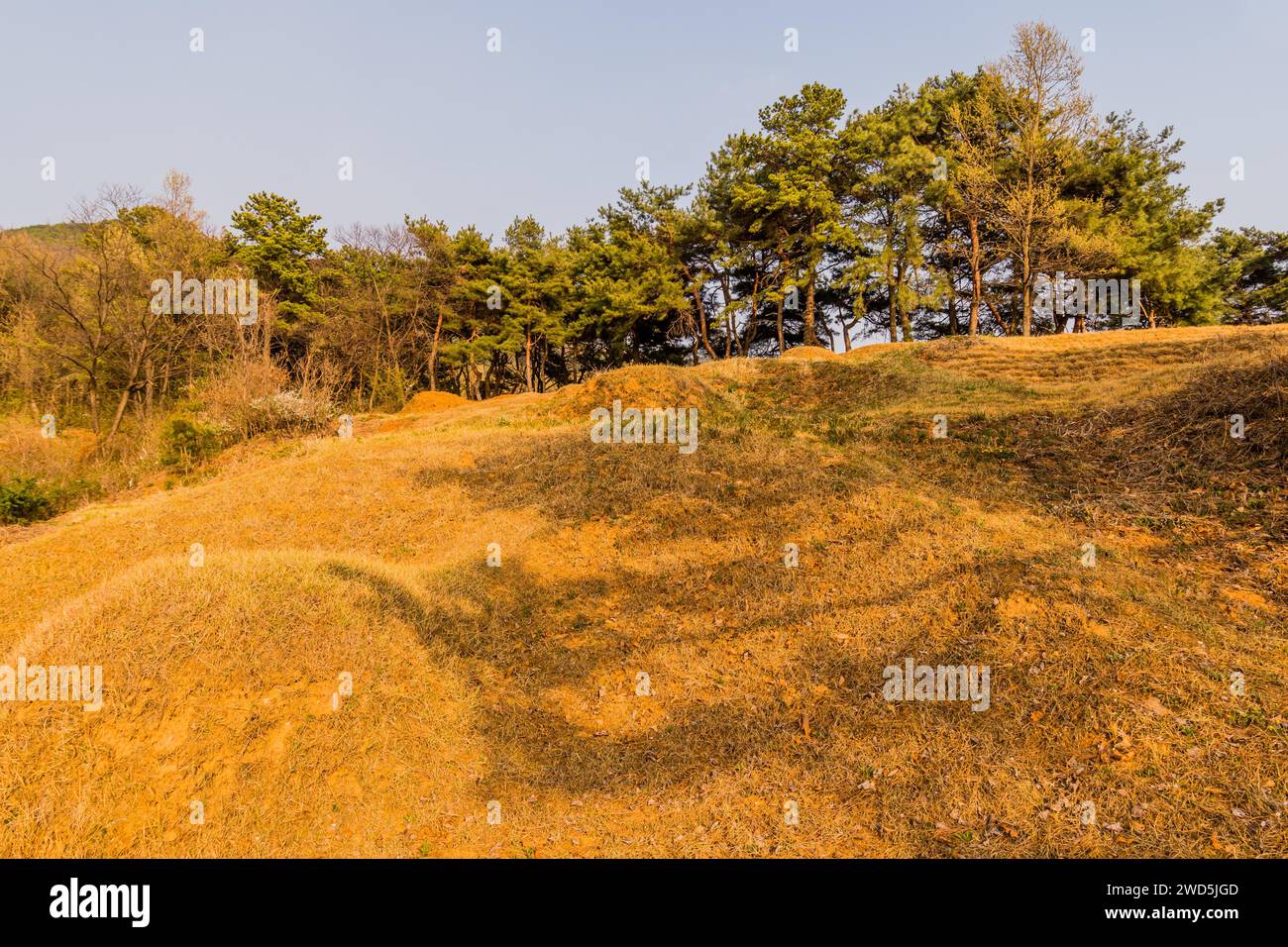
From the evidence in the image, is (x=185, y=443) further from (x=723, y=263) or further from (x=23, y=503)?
(x=723, y=263)

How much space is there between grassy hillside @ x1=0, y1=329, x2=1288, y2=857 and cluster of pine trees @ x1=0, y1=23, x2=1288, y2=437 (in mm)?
17938

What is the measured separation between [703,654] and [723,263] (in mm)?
29555

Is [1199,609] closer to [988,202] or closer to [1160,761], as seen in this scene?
[1160,761]

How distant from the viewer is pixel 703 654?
24.5 feet

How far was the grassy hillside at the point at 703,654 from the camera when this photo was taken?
4.65m

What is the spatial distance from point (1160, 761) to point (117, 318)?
1398 inches

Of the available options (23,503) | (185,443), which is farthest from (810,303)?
(23,503)

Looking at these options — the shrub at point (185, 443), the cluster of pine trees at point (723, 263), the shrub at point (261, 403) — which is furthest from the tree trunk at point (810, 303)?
the shrub at point (185, 443)

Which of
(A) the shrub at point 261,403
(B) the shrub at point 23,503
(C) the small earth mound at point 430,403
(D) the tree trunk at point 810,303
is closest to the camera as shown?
(B) the shrub at point 23,503

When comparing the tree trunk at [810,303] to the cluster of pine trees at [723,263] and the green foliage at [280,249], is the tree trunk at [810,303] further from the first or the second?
the green foliage at [280,249]

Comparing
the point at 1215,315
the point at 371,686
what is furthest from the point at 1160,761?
the point at 1215,315

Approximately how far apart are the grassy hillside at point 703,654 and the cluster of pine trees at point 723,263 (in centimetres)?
1794

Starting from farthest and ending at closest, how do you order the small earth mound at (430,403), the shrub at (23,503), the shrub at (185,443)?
the small earth mound at (430,403), the shrub at (185,443), the shrub at (23,503)

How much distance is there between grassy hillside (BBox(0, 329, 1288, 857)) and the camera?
4.65 m
